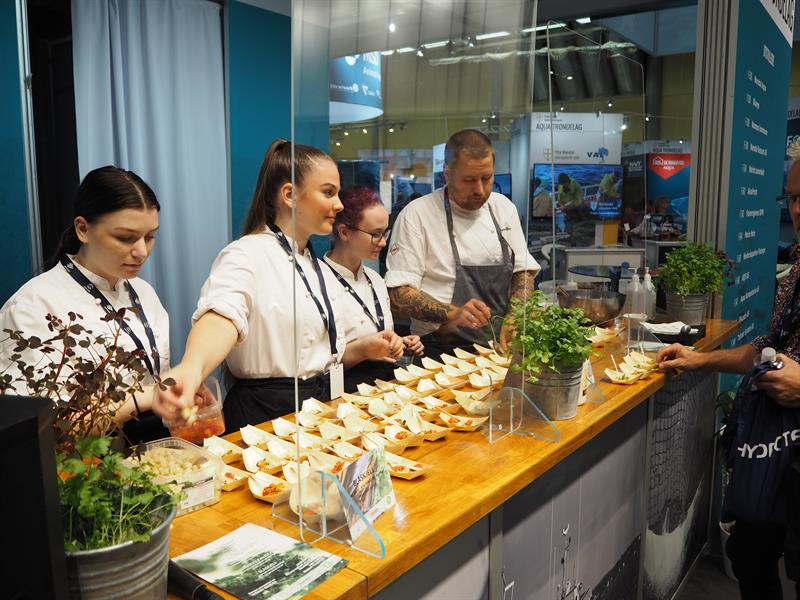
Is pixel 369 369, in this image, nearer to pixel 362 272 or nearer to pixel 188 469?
pixel 362 272

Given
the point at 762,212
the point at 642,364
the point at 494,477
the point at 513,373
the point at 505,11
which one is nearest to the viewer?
the point at 494,477

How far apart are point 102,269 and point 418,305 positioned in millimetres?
1049

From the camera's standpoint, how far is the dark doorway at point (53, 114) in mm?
3264

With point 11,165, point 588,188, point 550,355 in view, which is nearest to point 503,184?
point 550,355

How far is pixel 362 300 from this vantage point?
2.00 metres

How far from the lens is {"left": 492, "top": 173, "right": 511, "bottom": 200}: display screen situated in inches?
71.7

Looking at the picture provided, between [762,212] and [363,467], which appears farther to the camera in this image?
[762,212]

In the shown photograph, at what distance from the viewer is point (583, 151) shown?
293 cm

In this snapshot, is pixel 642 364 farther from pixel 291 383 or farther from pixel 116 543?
pixel 116 543

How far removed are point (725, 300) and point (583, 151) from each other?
156 centimetres

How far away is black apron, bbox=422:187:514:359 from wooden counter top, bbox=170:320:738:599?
1.07 feet

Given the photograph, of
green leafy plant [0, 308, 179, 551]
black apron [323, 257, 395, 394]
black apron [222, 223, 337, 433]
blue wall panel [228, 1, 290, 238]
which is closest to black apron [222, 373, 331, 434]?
black apron [222, 223, 337, 433]

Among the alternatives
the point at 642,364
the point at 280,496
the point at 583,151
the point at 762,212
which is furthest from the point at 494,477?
the point at 762,212

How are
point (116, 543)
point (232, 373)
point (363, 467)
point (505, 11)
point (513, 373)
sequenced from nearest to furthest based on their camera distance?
point (116, 543) → point (363, 467) → point (505, 11) → point (513, 373) → point (232, 373)
